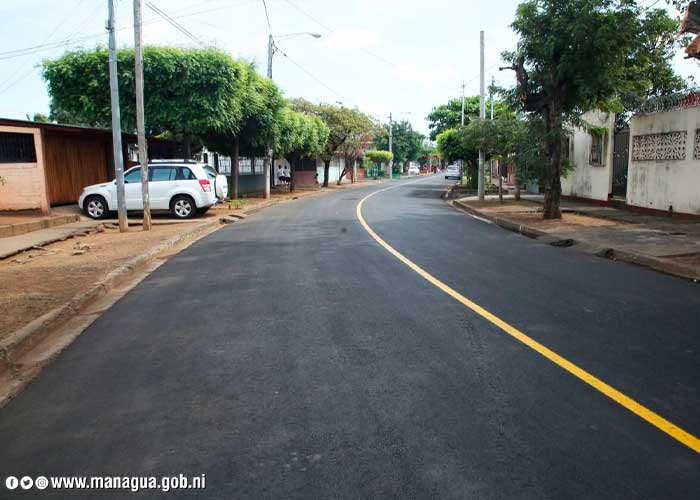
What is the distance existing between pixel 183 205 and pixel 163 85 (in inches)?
194

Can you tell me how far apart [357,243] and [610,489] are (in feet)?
31.9

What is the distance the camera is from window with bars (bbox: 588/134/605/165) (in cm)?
2223

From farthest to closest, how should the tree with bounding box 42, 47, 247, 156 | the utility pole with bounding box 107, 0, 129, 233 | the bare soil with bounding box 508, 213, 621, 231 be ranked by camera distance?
1. the tree with bounding box 42, 47, 247, 156
2. the bare soil with bounding box 508, 213, 621, 231
3. the utility pole with bounding box 107, 0, 129, 233

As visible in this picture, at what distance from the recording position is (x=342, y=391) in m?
4.43

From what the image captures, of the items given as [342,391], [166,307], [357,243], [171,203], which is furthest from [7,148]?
[342,391]

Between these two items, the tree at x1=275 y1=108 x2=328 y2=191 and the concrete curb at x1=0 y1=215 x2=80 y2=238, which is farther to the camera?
the tree at x1=275 y1=108 x2=328 y2=191

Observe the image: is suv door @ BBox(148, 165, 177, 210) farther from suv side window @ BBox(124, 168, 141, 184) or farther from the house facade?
the house facade

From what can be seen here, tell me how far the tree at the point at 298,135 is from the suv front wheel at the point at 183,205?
9.69 meters

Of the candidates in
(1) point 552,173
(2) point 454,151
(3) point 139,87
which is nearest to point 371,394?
(3) point 139,87

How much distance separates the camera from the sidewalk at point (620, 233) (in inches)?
403

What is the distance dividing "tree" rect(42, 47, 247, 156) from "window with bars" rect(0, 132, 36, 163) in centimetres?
447

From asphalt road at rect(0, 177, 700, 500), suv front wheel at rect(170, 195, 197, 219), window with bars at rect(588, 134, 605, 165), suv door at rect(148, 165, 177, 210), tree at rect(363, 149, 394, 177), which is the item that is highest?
tree at rect(363, 149, 394, 177)

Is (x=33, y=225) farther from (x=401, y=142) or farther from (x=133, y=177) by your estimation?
(x=401, y=142)

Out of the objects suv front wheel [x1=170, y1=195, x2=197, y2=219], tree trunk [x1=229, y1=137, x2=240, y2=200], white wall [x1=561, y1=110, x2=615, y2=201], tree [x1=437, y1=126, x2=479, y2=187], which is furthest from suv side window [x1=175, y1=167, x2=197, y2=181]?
tree [x1=437, y1=126, x2=479, y2=187]
